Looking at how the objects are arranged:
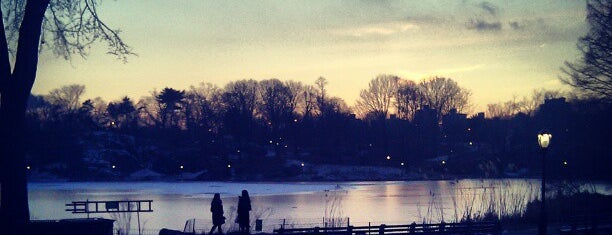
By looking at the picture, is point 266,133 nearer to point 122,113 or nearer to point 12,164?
point 122,113

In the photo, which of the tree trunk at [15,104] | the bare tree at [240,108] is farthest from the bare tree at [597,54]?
the bare tree at [240,108]

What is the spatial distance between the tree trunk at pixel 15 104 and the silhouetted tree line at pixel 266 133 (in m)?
72.0

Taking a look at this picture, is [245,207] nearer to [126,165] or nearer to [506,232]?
[506,232]

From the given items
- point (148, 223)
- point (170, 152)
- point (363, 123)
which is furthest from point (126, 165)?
point (148, 223)

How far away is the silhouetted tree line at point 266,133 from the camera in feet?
308

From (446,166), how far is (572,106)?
58273mm

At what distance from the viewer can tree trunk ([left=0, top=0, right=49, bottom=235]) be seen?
1603 centimetres

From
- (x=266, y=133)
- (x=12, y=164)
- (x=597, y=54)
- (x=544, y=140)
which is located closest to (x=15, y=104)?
(x=12, y=164)

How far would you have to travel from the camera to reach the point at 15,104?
16.1 metres

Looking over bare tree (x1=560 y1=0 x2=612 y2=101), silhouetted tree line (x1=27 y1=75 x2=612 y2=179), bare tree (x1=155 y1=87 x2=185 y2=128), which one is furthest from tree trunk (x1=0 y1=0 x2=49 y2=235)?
bare tree (x1=155 y1=87 x2=185 y2=128)

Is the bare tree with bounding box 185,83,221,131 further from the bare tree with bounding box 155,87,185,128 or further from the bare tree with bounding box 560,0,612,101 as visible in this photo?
the bare tree with bounding box 560,0,612,101

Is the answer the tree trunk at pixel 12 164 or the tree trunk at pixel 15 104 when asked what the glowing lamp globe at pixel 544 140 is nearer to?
the tree trunk at pixel 15 104

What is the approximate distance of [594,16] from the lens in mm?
32250

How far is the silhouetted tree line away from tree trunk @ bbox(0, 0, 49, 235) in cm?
7197
